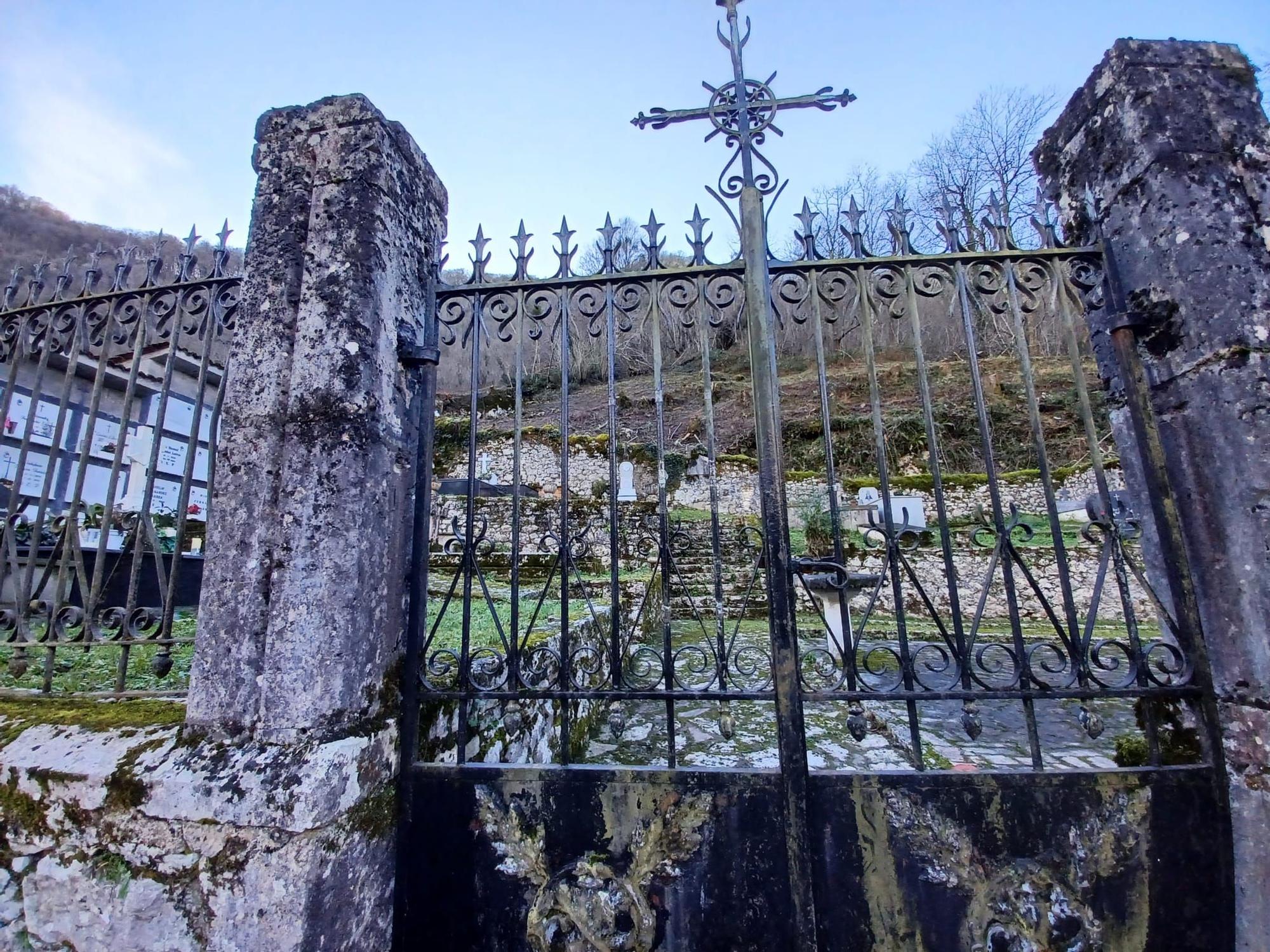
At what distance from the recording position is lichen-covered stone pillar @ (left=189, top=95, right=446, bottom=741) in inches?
67.2

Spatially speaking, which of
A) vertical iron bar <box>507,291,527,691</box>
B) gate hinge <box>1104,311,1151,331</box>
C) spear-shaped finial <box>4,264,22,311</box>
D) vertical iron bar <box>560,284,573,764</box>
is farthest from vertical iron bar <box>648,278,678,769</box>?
spear-shaped finial <box>4,264,22,311</box>

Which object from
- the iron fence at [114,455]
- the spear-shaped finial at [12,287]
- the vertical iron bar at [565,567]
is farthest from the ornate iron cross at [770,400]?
the spear-shaped finial at [12,287]

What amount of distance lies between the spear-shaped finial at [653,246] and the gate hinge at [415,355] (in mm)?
894

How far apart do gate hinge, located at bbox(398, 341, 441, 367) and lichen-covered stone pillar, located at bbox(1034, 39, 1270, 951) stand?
8.24 ft

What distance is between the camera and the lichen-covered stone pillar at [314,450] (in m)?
1.71

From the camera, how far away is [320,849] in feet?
5.24

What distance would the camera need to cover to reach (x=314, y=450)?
180cm

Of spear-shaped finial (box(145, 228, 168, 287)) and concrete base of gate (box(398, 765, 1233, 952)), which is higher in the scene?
spear-shaped finial (box(145, 228, 168, 287))

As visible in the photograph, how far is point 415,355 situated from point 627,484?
11979 millimetres

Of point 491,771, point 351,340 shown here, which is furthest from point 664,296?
point 491,771

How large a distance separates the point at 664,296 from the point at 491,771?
73.0 inches

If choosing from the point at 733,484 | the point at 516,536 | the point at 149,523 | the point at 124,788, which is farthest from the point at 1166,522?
the point at 733,484

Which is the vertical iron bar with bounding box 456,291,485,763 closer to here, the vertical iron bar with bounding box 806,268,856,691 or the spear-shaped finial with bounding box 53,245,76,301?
the vertical iron bar with bounding box 806,268,856,691

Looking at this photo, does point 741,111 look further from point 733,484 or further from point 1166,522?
point 733,484
